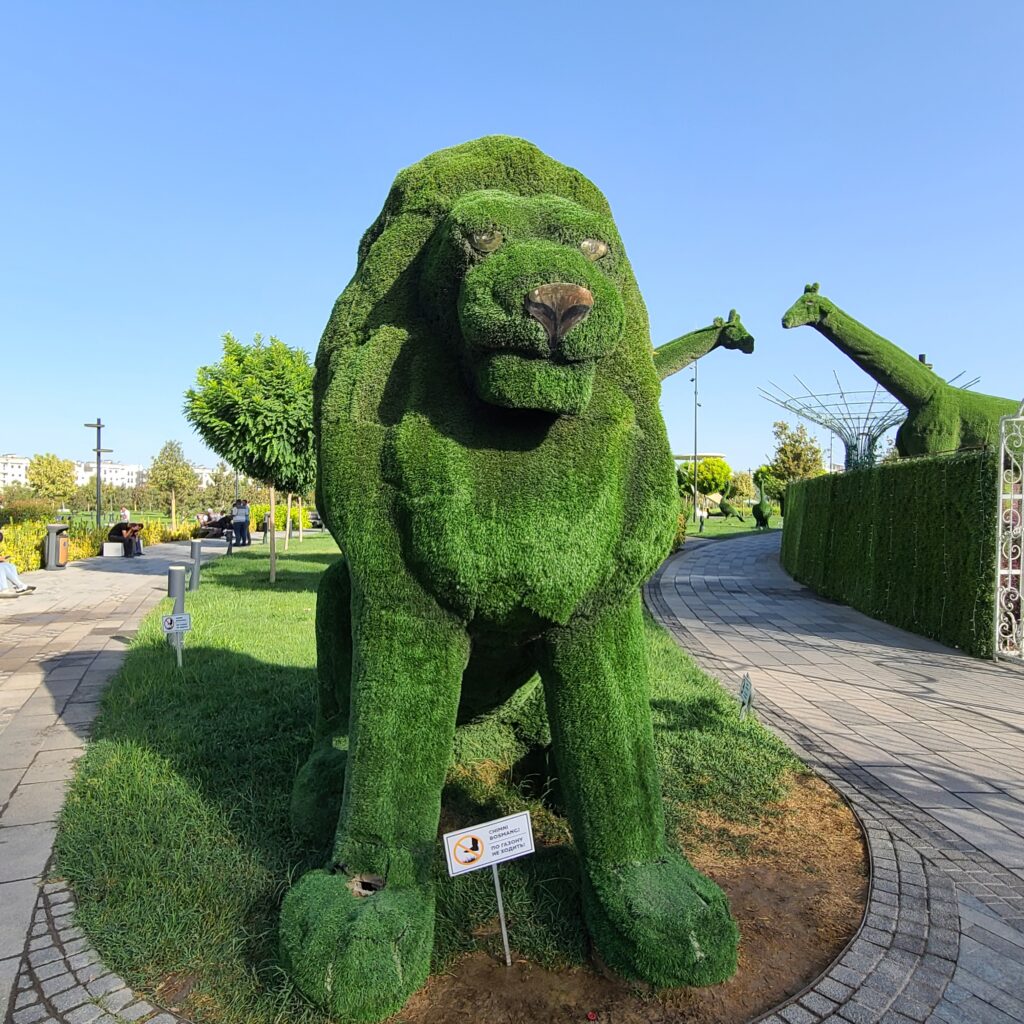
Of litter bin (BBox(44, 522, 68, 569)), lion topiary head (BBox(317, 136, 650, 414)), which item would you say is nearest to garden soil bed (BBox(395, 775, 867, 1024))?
lion topiary head (BBox(317, 136, 650, 414))

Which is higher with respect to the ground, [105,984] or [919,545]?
[919,545]

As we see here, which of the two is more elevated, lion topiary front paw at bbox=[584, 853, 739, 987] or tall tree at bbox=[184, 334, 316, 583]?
tall tree at bbox=[184, 334, 316, 583]

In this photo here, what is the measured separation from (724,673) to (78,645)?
7.10m

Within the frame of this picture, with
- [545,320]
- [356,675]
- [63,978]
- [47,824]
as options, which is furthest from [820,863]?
[47,824]

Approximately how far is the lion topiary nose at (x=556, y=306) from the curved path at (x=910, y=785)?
212 centimetres

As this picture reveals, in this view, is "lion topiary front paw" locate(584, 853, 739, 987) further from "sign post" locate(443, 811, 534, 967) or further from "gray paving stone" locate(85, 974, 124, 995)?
"gray paving stone" locate(85, 974, 124, 995)

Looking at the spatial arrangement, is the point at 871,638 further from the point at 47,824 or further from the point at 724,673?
the point at 47,824

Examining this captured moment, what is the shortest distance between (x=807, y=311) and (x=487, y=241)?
11.1m

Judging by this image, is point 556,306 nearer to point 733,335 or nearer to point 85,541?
point 733,335

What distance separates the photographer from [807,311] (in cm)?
1192

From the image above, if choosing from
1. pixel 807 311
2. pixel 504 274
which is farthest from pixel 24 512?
pixel 504 274

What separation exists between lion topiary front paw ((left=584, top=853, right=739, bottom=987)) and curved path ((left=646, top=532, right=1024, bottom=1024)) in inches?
10.3

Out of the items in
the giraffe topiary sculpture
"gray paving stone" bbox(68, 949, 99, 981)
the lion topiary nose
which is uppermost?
the giraffe topiary sculpture

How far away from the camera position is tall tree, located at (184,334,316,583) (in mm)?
12078
